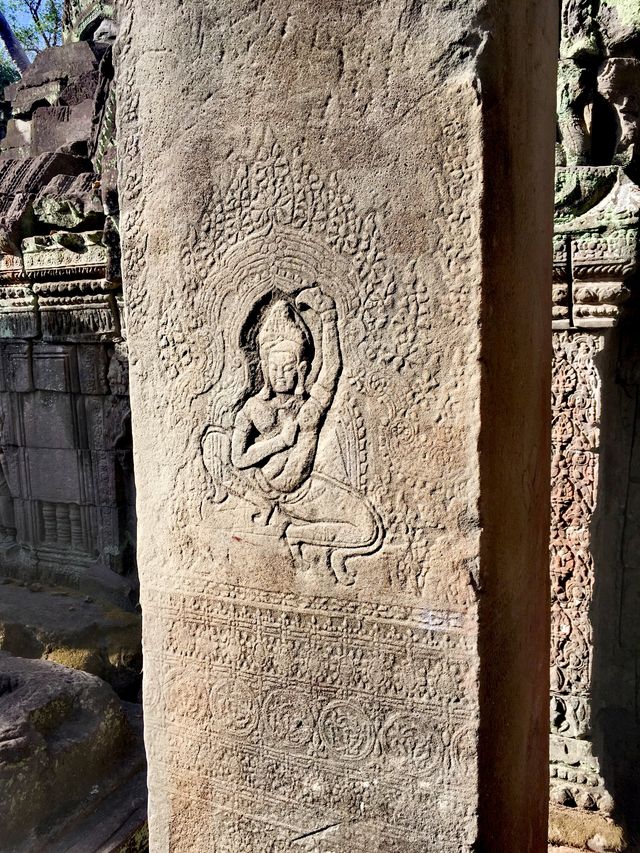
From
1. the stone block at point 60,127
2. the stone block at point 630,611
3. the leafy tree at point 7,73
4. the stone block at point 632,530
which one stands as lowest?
the stone block at point 630,611

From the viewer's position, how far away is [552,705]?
330 centimetres

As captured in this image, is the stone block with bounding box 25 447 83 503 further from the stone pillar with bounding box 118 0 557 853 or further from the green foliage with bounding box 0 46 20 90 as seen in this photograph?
the green foliage with bounding box 0 46 20 90

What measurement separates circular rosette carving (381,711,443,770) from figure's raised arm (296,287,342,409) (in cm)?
67

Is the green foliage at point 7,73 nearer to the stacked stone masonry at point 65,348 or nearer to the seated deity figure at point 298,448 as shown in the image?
the stacked stone masonry at point 65,348

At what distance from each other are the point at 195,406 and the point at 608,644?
2892mm

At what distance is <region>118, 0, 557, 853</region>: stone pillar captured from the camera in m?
1.35

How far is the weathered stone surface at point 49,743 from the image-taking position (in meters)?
2.69

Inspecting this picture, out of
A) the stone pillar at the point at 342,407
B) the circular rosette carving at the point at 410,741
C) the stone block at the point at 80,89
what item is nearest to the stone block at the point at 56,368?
the stone block at the point at 80,89

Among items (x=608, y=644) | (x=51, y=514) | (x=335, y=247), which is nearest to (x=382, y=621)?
(x=335, y=247)

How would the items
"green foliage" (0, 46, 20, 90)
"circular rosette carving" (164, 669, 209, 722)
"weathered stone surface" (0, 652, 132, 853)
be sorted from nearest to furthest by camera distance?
"circular rosette carving" (164, 669, 209, 722) → "weathered stone surface" (0, 652, 132, 853) → "green foliage" (0, 46, 20, 90)

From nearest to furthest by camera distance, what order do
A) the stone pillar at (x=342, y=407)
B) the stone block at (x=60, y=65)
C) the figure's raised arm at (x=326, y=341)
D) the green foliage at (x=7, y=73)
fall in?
the stone pillar at (x=342, y=407), the figure's raised arm at (x=326, y=341), the stone block at (x=60, y=65), the green foliage at (x=7, y=73)

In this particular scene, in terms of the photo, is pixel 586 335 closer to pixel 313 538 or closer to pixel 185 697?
pixel 313 538

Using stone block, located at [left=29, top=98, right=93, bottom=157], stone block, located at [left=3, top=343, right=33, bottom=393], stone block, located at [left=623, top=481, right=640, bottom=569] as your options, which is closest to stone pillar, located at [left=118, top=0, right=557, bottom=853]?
stone block, located at [left=623, top=481, right=640, bottom=569]

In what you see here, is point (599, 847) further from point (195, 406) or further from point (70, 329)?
point (70, 329)
